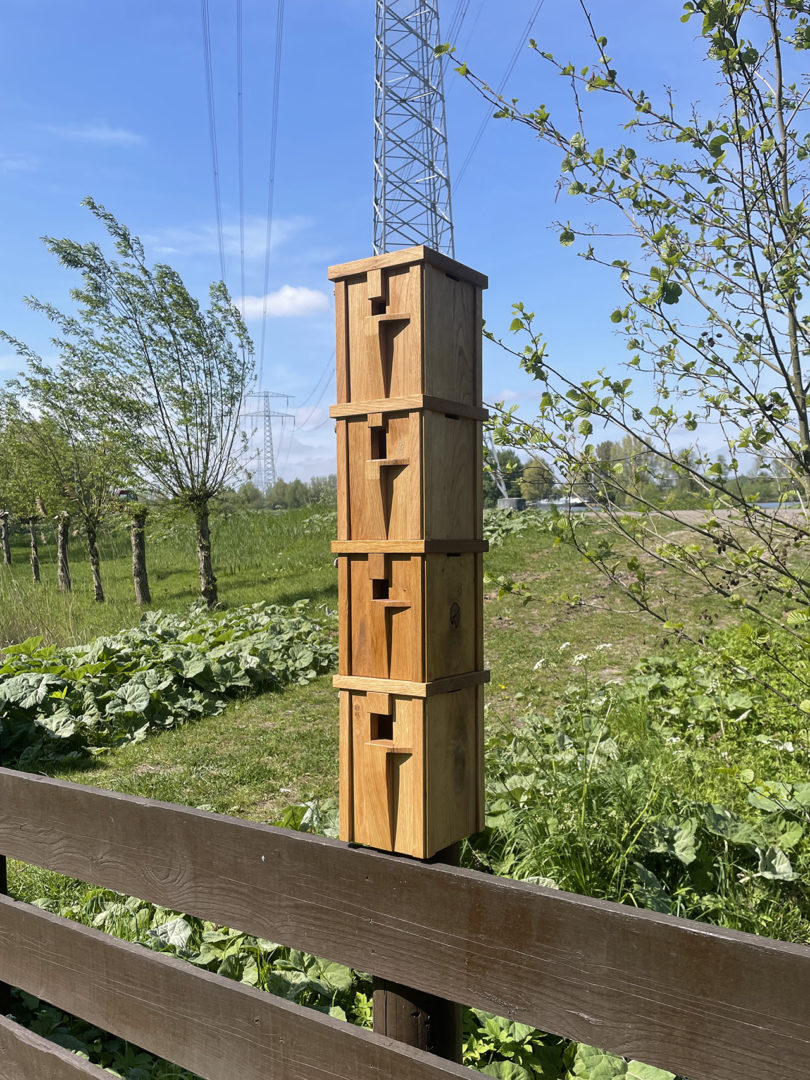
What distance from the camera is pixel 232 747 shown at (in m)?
5.86

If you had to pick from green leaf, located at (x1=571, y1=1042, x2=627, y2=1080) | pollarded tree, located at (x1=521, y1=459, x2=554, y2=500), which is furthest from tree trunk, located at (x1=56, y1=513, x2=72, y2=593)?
green leaf, located at (x1=571, y1=1042, x2=627, y2=1080)

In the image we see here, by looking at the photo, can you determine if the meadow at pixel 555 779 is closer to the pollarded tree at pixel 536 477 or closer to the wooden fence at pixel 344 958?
the pollarded tree at pixel 536 477

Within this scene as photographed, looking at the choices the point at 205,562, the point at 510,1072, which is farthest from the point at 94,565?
the point at 510,1072

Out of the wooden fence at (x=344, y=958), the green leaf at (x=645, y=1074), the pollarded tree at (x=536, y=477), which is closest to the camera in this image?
the wooden fence at (x=344, y=958)

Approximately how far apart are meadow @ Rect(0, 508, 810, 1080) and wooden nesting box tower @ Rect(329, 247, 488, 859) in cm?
95

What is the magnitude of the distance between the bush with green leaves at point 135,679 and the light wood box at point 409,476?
17.5 ft

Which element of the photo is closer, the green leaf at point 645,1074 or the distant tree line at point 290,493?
the green leaf at point 645,1074

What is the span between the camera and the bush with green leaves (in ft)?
20.0

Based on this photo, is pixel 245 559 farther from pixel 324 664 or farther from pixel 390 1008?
pixel 390 1008

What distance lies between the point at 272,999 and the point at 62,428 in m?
14.9

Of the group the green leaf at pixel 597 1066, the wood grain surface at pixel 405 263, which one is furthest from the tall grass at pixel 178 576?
the wood grain surface at pixel 405 263

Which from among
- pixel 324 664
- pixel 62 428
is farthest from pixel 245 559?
pixel 324 664

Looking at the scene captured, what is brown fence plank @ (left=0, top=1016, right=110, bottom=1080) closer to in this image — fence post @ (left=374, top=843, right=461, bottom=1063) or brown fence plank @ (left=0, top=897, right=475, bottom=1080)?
brown fence plank @ (left=0, top=897, right=475, bottom=1080)

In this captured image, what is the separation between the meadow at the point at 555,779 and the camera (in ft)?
8.52
